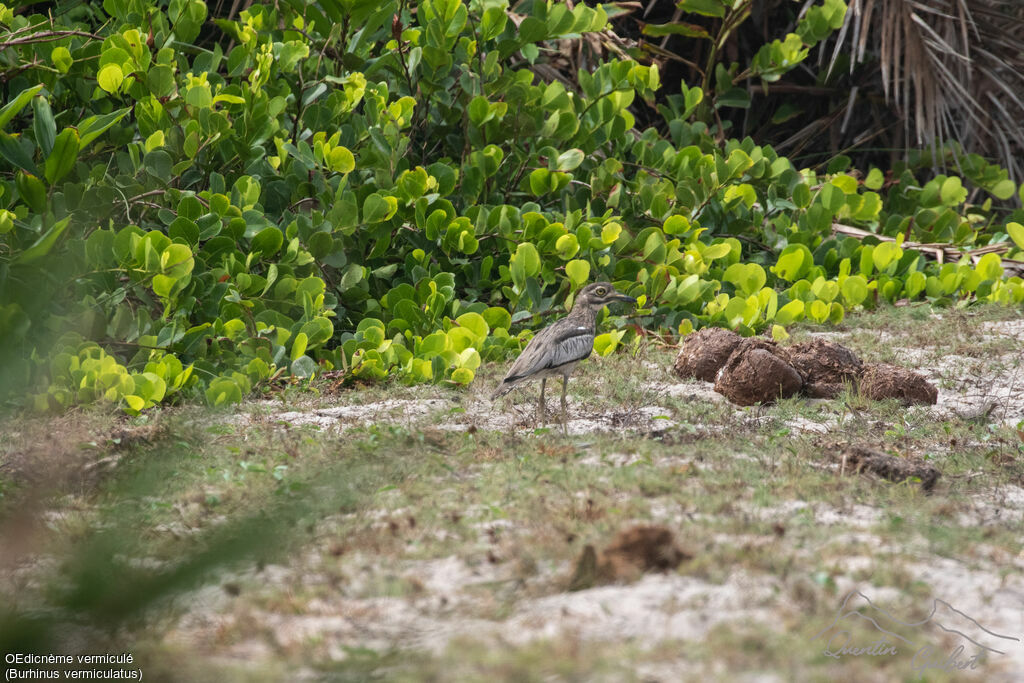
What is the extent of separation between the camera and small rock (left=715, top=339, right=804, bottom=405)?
5.25 m

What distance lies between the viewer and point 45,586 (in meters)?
1.21

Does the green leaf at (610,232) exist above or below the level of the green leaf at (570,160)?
below

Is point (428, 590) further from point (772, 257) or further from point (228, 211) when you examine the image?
point (772, 257)

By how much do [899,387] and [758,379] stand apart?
0.71m

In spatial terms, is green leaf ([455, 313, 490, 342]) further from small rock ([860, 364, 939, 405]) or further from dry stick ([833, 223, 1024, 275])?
dry stick ([833, 223, 1024, 275])

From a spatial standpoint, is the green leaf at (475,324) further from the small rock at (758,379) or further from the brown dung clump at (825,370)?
the brown dung clump at (825,370)

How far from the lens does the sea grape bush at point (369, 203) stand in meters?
5.39

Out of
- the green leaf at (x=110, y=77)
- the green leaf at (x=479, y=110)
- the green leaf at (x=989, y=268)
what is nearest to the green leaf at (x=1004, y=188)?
the green leaf at (x=989, y=268)

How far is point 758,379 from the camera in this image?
5.26 meters

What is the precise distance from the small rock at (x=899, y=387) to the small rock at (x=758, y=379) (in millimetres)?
353

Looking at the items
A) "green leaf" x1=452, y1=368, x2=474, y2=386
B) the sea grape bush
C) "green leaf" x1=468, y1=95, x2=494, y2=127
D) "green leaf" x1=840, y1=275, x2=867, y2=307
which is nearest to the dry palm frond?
the sea grape bush

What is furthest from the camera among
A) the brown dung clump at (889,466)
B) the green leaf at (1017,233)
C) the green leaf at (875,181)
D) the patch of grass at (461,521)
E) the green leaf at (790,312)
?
the green leaf at (875,181)

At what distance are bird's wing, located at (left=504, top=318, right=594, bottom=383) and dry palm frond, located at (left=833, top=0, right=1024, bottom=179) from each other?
14.3 ft

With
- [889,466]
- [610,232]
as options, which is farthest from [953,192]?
[889,466]
